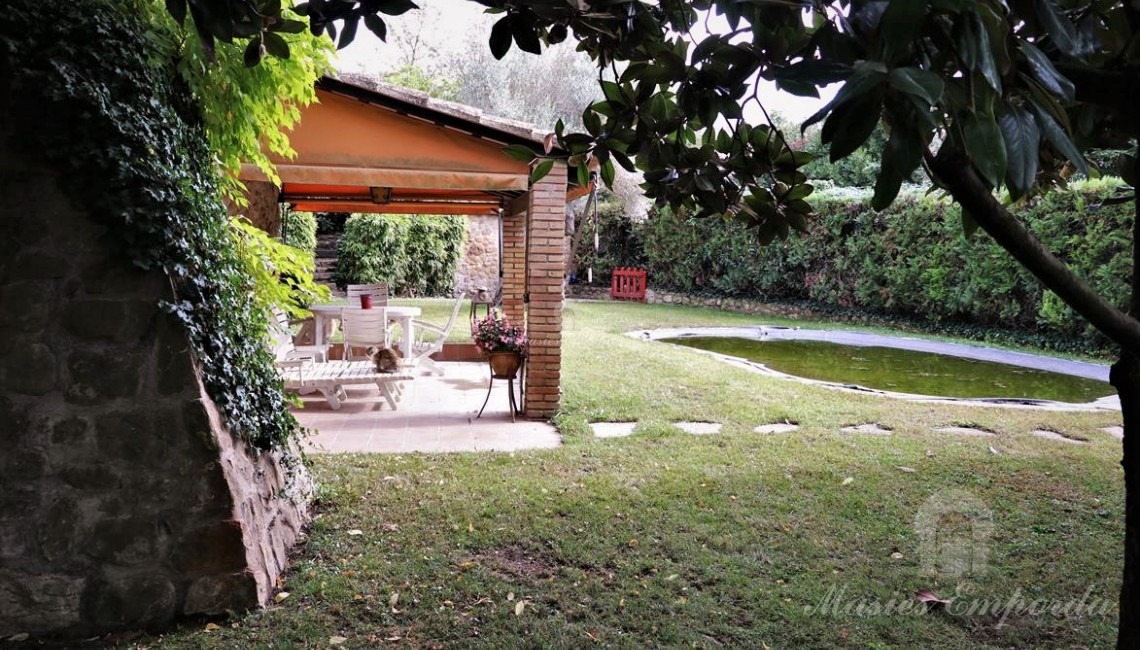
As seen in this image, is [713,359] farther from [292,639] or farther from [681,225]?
[681,225]

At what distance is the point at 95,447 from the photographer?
2768 mm

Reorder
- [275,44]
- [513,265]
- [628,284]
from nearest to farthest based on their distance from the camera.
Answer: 1. [275,44]
2. [513,265]
3. [628,284]

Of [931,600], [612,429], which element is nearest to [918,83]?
[931,600]

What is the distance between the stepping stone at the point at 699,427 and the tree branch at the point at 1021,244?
A: 4.70m

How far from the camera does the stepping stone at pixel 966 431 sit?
5.98m

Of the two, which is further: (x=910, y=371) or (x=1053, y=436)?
(x=910, y=371)

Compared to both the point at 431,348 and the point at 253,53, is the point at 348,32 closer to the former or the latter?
the point at 253,53

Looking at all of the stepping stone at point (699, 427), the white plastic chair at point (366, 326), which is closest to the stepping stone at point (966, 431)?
the stepping stone at point (699, 427)

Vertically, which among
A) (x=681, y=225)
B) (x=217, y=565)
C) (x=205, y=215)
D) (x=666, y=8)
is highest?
(x=681, y=225)

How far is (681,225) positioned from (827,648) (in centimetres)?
1742

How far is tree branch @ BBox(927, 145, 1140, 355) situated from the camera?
110 centimetres

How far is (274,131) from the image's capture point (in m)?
3.93

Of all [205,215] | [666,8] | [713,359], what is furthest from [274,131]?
[713,359]

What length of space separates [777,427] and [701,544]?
2.71m
